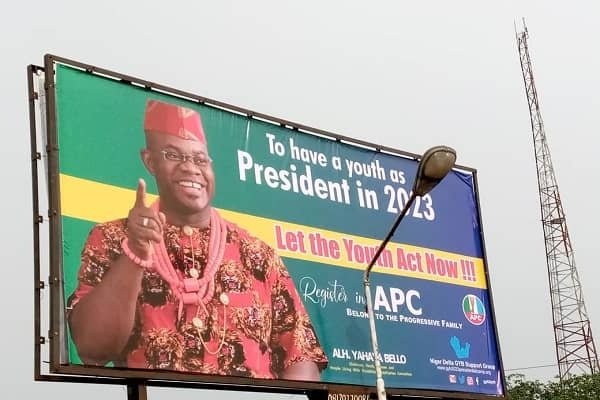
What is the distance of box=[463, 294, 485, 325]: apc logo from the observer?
12.4m

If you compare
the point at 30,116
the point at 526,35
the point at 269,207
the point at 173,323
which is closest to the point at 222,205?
the point at 269,207

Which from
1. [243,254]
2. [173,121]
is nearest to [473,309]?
[243,254]

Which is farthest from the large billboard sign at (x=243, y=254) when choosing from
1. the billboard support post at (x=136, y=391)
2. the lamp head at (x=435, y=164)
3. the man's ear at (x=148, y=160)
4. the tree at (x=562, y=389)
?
the tree at (x=562, y=389)

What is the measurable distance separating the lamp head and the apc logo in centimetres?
403

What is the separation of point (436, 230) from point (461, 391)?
199cm

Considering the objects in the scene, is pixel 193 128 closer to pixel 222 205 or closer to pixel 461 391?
pixel 222 205

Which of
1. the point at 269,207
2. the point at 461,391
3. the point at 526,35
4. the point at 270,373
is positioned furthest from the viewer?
the point at 526,35

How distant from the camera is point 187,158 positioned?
1011 cm

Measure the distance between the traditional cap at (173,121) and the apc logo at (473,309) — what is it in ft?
13.5

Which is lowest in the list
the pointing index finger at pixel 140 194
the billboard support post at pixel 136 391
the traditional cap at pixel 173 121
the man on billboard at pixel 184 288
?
the billboard support post at pixel 136 391

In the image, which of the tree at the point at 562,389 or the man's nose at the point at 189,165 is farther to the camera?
the tree at the point at 562,389

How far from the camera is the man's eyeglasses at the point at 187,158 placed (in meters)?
9.96

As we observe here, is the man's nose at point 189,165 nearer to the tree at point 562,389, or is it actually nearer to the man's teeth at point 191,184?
the man's teeth at point 191,184

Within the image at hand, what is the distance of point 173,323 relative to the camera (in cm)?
927
